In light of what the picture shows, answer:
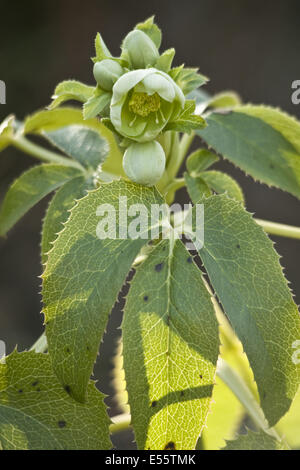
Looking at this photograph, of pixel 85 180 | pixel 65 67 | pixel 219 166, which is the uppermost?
pixel 65 67

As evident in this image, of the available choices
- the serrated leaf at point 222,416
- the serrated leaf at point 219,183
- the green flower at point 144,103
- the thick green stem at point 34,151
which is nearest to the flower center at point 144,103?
the green flower at point 144,103

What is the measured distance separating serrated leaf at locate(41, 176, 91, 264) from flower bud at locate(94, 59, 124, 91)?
100 millimetres

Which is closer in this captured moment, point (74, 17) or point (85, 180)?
point (85, 180)

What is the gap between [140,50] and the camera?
467 mm

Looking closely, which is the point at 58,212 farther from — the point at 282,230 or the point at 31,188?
the point at 282,230

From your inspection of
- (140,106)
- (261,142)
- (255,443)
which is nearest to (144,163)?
(140,106)

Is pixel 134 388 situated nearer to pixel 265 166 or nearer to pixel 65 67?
→ pixel 265 166

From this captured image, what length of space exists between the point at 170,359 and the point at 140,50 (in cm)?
22

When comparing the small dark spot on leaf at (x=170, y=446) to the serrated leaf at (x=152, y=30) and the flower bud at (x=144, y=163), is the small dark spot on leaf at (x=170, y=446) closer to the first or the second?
the flower bud at (x=144, y=163)

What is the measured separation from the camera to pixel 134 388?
0.43 meters

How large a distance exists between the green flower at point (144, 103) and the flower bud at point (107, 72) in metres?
0.01

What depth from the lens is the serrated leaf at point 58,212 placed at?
0.52 metres
